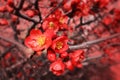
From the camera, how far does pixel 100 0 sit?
430cm

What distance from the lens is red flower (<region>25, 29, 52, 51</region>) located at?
7.12 ft

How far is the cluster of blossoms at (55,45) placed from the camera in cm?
219

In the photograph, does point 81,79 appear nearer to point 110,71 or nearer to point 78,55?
point 110,71

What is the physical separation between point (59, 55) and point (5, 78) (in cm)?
151

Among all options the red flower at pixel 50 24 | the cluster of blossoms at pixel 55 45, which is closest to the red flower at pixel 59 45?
the cluster of blossoms at pixel 55 45

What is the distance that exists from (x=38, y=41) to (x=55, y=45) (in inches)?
15.6

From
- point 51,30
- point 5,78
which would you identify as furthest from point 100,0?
point 51,30

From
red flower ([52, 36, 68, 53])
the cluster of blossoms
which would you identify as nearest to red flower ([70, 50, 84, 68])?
the cluster of blossoms

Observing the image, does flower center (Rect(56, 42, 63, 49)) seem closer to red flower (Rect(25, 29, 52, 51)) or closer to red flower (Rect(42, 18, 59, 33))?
red flower (Rect(25, 29, 52, 51))

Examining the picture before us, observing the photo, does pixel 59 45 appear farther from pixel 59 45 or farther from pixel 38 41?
pixel 38 41

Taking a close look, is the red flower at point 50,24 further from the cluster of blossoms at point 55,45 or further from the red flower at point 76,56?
the red flower at point 76,56

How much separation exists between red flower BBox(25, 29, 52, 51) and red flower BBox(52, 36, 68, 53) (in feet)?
0.16

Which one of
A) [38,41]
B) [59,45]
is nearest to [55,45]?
[59,45]

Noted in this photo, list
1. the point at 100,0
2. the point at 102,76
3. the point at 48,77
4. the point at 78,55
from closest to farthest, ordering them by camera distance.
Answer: the point at 78,55
the point at 48,77
the point at 100,0
the point at 102,76
